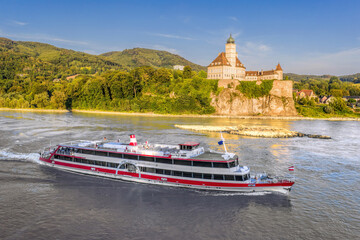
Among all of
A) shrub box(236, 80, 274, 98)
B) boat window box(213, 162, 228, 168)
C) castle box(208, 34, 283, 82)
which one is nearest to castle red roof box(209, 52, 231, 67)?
castle box(208, 34, 283, 82)

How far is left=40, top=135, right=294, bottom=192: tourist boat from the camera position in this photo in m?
23.2

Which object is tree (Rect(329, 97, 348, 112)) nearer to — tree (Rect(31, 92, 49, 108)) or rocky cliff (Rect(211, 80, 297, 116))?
rocky cliff (Rect(211, 80, 297, 116))

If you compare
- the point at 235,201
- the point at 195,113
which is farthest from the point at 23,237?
the point at 195,113

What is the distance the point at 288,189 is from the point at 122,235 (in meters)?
14.8

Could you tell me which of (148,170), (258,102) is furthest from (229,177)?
(258,102)

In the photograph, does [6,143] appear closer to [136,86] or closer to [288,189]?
[288,189]

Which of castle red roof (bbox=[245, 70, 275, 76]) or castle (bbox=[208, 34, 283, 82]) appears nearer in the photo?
castle (bbox=[208, 34, 283, 82])

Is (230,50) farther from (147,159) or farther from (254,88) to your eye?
(147,159)

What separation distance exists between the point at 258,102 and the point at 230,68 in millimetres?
20378

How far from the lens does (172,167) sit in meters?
24.5

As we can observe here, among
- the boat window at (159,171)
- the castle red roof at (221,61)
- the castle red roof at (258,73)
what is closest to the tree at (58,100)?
the castle red roof at (221,61)

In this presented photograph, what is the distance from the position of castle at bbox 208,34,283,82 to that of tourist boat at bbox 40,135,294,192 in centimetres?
9618

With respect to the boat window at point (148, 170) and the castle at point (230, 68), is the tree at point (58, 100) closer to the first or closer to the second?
the castle at point (230, 68)

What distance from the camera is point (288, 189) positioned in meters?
23.0
